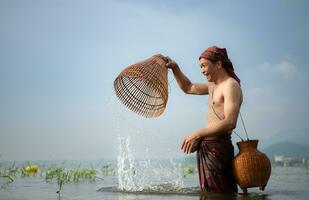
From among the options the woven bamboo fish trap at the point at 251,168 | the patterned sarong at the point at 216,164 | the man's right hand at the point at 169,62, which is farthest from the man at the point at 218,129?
the man's right hand at the point at 169,62

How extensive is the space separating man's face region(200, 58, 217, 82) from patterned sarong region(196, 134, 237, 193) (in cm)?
62

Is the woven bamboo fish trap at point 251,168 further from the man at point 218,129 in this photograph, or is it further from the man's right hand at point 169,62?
the man's right hand at point 169,62

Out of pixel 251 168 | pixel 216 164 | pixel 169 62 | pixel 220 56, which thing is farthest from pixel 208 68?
pixel 251 168

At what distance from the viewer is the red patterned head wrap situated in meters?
4.51

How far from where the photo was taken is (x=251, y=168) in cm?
418

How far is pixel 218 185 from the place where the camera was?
429cm

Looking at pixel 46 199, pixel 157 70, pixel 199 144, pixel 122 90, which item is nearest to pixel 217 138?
pixel 199 144

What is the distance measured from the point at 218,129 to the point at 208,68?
677mm

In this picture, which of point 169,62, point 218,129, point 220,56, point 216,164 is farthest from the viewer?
point 169,62

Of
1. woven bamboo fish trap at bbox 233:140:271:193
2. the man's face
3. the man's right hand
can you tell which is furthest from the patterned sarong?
the man's right hand

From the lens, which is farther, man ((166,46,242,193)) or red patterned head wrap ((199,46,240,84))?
red patterned head wrap ((199,46,240,84))

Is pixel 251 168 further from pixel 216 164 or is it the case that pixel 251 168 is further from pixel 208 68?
pixel 208 68

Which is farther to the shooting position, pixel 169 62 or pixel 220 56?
pixel 169 62

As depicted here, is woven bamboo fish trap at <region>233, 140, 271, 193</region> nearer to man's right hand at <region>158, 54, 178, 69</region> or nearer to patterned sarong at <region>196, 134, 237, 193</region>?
patterned sarong at <region>196, 134, 237, 193</region>
